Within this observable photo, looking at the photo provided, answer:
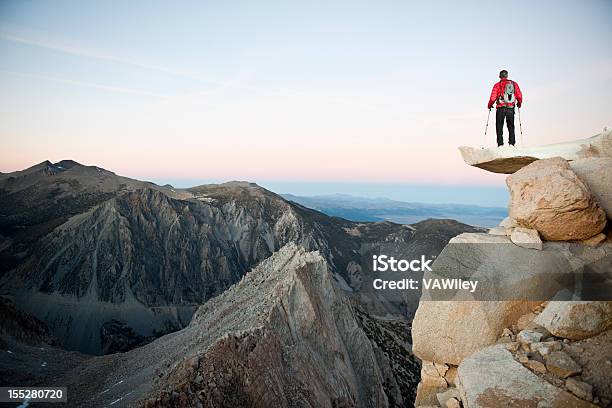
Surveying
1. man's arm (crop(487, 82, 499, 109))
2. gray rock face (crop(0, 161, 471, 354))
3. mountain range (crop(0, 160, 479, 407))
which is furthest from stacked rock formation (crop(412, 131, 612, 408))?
gray rock face (crop(0, 161, 471, 354))

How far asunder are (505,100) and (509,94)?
0.23 meters

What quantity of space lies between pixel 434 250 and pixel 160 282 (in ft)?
252

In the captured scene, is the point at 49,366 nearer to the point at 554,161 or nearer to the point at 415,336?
the point at 415,336

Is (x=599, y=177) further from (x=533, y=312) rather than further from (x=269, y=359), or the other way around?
(x=269, y=359)

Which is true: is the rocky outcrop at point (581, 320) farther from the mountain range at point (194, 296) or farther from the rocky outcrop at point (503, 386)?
the mountain range at point (194, 296)

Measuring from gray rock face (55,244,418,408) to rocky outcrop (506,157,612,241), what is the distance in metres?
14.8

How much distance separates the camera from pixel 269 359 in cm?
2012

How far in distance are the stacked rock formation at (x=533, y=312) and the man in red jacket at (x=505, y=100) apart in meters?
2.79

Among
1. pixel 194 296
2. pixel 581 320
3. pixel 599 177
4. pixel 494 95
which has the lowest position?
pixel 194 296

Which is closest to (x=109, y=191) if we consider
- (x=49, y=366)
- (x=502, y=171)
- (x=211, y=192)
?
(x=211, y=192)

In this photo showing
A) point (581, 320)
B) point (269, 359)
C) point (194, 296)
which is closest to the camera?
point (581, 320)

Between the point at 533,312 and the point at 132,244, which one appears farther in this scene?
the point at 132,244

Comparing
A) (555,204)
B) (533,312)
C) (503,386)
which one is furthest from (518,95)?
(503,386)

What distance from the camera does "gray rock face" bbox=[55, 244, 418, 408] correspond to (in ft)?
57.8
